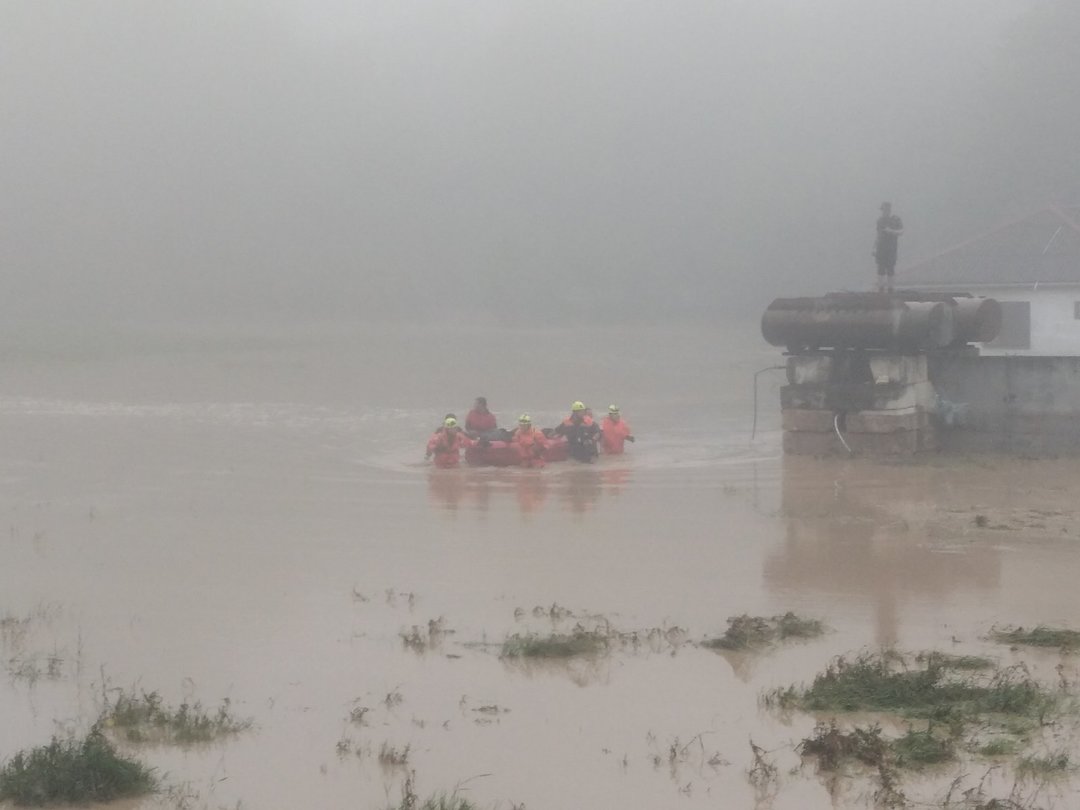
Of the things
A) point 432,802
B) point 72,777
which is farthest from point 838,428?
point 72,777

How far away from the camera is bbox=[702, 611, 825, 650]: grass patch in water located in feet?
29.0

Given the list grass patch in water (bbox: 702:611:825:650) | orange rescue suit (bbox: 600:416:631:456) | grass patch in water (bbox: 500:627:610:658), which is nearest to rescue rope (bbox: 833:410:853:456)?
orange rescue suit (bbox: 600:416:631:456)

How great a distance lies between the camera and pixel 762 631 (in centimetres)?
904

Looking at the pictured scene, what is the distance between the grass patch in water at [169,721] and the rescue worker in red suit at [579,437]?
12957mm

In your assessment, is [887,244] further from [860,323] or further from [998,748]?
[998,748]

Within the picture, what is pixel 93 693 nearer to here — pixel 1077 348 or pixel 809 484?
pixel 809 484

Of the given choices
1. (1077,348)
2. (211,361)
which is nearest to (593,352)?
(211,361)

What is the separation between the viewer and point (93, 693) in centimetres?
782

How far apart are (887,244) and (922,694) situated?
13.0 meters

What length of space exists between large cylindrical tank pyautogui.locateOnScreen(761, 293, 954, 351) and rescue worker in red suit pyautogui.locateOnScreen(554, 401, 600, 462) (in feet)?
10.2

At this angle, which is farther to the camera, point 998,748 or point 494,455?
point 494,455

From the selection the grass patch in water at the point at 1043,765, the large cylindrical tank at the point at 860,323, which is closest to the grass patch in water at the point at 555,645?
the grass patch in water at the point at 1043,765

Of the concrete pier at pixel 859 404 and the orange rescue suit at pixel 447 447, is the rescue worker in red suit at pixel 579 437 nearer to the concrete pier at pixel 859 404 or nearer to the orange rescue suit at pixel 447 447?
the orange rescue suit at pixel 447 447

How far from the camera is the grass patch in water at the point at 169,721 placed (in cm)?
694
